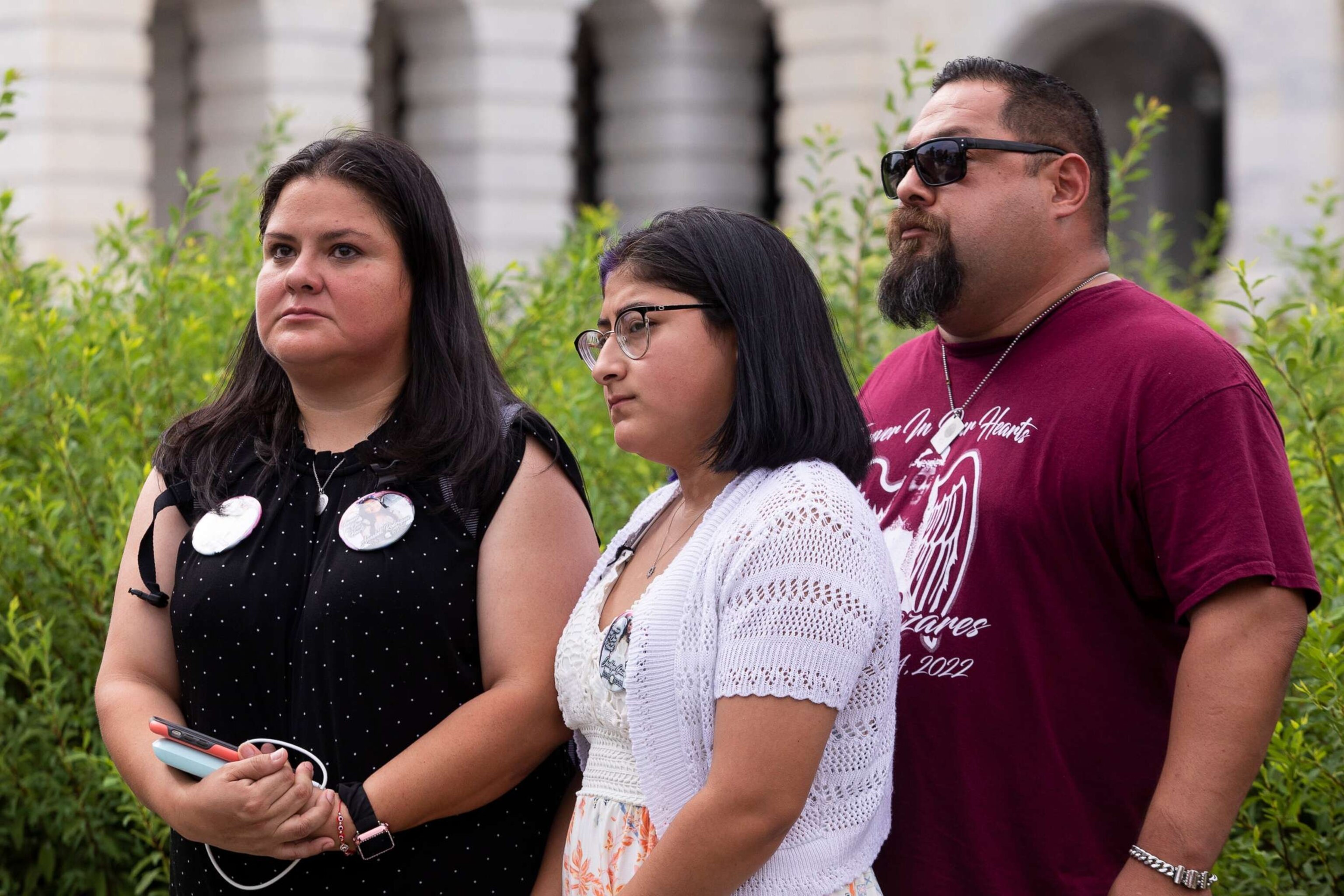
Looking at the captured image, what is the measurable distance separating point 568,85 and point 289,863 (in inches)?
525

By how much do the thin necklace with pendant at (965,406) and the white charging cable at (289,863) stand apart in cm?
123

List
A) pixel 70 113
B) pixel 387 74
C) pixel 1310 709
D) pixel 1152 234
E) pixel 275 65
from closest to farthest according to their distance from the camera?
pixel 1310 709, pixel 1152 234, pixel 70 113, pixel 275 65, pixel 387 74

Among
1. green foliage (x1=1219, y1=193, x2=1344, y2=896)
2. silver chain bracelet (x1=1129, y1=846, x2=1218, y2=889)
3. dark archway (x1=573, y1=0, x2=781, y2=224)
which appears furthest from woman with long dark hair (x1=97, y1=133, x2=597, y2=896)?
dark archway (x1=573, y1=0, x2=781, y2=224)

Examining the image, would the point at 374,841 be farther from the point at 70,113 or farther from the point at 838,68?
the point at 838,68

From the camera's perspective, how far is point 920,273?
2873 mm

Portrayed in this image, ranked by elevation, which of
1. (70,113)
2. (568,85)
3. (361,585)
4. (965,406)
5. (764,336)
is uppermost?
(568,85)

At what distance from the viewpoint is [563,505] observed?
291 cm

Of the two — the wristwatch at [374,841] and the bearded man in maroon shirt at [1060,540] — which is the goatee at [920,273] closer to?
the bearded man in maroon shirt at [1060,540]

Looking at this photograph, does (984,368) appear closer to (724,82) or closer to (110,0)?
(110,0)

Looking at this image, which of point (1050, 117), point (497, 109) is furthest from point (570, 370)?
point (497, 109)

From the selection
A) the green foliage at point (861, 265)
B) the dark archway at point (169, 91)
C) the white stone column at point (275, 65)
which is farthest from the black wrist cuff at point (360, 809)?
the dark archway at point (169, 91)

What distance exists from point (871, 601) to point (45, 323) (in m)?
3.06

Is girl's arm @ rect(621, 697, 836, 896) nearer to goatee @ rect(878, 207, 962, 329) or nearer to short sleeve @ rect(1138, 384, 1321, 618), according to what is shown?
short sleeve @ rect(1138, 384, 1321, 618)

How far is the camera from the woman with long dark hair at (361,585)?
8.95 ft
